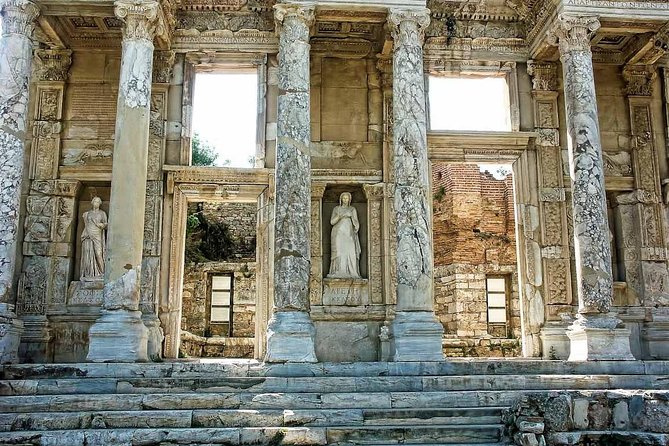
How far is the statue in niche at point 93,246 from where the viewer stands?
15289mm

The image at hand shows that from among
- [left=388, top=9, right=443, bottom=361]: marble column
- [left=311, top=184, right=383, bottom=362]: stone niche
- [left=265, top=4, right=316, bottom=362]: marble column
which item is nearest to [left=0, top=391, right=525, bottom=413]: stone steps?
[left=265, top=4, right=316, bottom=362]: marble column

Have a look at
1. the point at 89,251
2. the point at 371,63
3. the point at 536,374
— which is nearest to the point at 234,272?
the point at 89,251

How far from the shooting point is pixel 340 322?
15.4 m

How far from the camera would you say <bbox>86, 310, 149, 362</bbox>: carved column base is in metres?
12.3

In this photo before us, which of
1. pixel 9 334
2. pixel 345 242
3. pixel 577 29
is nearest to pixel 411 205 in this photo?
pixel 345 242

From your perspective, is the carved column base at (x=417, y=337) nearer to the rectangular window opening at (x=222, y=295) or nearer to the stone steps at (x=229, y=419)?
the stone steps at (x=229, y=419)

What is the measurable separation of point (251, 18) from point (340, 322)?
23.8 feet

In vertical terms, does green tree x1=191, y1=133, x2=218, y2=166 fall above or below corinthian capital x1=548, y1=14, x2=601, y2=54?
above

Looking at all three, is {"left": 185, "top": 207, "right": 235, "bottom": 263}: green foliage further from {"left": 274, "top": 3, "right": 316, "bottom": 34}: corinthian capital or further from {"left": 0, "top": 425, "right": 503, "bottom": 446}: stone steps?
{"left": 0, "top": 425, "right": 503, "bottom": 446}: stone steps

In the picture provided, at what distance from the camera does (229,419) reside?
926 cm

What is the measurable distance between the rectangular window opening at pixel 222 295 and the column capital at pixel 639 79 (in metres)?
12.8

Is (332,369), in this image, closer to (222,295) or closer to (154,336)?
(154,336)

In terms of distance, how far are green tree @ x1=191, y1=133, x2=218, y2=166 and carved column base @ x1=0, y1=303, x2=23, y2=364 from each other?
69.2 ft

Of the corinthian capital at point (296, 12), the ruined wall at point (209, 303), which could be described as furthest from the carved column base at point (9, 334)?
the ruined wall at point (209, 303)
